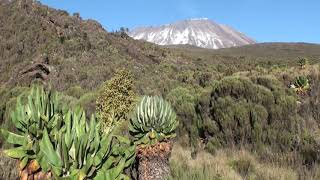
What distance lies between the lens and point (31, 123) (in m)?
5.49

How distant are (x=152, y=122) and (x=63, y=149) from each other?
3.69m

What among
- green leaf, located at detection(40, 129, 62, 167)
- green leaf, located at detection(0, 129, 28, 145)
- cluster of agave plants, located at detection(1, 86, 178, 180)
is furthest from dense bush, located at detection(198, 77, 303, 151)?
green leaf, located at detection(40, 129, 62, 167)

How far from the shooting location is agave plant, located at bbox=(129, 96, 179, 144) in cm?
783

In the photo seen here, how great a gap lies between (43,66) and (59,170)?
31666 millimetres

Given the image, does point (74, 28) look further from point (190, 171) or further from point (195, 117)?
point (190, 171)

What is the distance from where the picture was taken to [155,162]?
7.45 metres

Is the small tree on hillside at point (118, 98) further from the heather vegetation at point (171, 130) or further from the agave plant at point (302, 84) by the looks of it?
the agave plant at point (302, 84)

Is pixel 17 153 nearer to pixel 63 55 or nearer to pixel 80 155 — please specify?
pixel 80 155

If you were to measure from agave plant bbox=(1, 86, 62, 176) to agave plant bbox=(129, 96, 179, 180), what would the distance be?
2141 millimetres

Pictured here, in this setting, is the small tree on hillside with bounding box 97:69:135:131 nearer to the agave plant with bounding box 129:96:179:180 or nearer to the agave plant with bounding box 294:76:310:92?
the agave plant with bounding box 294:76:310:92

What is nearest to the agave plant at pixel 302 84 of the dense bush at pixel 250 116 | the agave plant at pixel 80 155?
the dense bush at pixel 250 116

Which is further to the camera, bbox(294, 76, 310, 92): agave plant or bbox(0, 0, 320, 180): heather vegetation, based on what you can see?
bbox(294, 76, 310, 92): agave plant

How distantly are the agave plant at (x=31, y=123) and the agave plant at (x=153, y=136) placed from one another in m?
2.14

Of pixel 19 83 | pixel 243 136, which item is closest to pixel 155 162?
pixel 243 136
